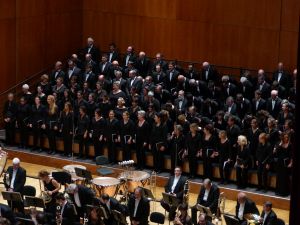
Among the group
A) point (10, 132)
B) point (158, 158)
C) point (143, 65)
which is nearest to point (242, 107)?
point (158, 158)

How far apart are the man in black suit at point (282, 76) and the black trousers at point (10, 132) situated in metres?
6.27

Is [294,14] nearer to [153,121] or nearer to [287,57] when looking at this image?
[287,57]

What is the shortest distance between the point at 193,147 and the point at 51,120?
3.49 meters

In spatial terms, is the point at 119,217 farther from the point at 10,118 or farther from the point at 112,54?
the point at 112,54

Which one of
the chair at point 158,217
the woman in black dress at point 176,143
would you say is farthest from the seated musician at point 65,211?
the woman in black dress at point 176,143

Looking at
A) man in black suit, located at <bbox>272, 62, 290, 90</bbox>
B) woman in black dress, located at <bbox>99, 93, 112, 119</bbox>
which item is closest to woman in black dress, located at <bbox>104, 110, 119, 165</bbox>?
woman in black dress, located at <bbox>99, 93, 112, 119</bbox>

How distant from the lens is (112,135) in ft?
36.2

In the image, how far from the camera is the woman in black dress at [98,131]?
1109cm

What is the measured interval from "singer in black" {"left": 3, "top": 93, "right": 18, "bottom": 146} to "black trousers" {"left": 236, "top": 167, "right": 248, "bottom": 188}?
5.43 m

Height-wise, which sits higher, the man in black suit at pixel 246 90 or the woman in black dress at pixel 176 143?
the man in black suit at pixel 246 90

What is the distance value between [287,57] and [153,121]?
392 cm

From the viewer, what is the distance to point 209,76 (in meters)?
12.5

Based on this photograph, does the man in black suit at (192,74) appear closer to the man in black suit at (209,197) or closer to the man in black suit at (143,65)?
the man in black suit at (143,65)

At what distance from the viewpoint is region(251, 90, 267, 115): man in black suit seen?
426 inches
